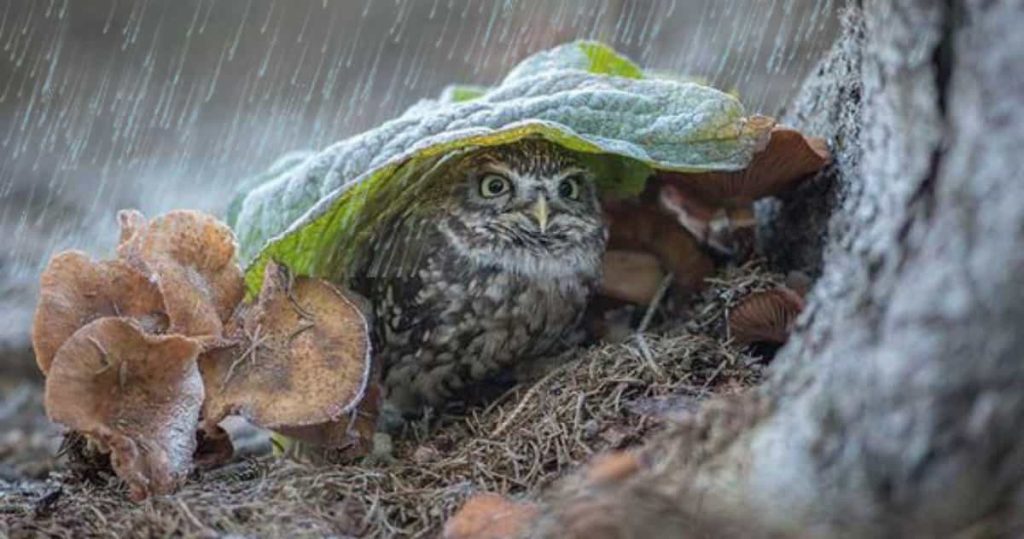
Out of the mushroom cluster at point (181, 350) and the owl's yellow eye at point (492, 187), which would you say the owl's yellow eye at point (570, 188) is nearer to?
the owl's yellow eye at point (492, 187)

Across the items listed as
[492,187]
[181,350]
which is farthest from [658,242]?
[181,350]

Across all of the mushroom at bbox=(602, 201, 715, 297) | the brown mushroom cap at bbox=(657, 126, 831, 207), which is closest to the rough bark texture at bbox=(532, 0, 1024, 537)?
the brown mushroom cap at bbox=(657, 126, 831, 207)

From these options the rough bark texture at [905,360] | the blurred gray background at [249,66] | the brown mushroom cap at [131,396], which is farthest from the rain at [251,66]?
the rough bark texture at [905,360]

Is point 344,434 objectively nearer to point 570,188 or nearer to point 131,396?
point 131,396

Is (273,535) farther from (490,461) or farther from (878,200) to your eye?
(878,200)

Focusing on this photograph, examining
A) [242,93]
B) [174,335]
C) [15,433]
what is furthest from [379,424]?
[242,93]

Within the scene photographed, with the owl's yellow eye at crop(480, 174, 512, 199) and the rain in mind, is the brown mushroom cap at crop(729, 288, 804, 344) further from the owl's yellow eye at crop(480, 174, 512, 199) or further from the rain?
the rain
